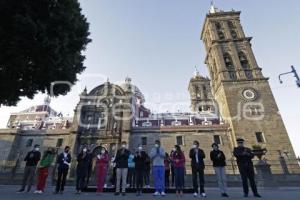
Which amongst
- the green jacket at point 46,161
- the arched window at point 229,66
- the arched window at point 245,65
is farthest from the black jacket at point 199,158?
the arched window at point 245,65

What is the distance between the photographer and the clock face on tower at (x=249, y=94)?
29734mm

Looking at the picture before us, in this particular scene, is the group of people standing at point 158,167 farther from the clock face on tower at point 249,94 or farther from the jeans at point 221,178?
the clock face on tower at point 249,94

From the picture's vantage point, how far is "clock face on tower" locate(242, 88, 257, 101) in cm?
2973

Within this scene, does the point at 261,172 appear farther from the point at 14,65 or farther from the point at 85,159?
the point at 14,65

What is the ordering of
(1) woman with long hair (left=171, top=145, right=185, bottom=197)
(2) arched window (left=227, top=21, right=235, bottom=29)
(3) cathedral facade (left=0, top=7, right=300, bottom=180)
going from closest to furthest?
(1) woman with long hair (left=171, top=145, right=185, bottom=197)
(3) cathedral facade (left=0, top=7, right=300, bottom=180)
(2) arched window (left=227, top=21, right=235, bottom=29)

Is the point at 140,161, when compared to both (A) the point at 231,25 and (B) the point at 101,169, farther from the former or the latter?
(A) the point at 231,25

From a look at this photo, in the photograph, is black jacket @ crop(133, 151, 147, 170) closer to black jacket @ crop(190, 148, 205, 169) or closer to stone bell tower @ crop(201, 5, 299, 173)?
black jacket @ crop(190, 148, 205, 169)

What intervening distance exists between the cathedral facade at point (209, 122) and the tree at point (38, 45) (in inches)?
750

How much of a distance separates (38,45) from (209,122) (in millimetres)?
27953

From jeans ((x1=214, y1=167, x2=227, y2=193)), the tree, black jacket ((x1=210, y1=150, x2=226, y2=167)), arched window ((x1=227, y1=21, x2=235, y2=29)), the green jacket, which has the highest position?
arched window ((x1=227, y1=21, x2=235, y2=29))

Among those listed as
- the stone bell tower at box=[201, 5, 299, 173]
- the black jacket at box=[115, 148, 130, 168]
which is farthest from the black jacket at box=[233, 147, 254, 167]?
the stone bell tower at box=[201, 5, 299, 173]

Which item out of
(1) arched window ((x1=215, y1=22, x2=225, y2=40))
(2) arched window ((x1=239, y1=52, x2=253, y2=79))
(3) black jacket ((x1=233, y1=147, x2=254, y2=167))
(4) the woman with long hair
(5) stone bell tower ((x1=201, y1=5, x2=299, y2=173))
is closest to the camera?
A: (3) black jacket ((x1=233, y1=147, x2=254, y2=167))

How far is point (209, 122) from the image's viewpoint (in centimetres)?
3206

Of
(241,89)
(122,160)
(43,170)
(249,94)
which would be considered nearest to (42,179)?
(43,170)
